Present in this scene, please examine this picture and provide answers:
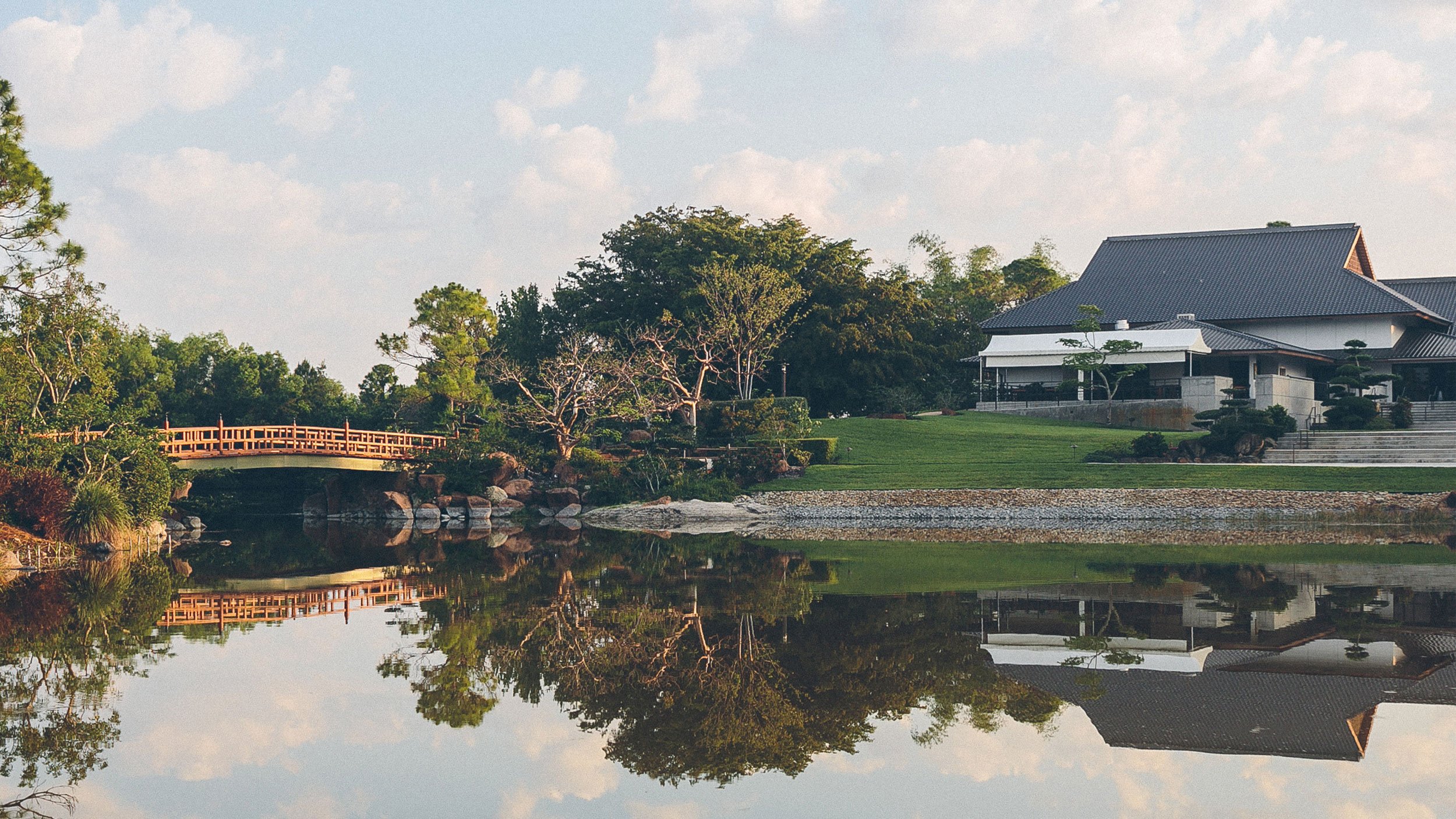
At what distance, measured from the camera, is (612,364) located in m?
38.1

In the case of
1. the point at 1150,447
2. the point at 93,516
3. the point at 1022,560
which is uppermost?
the point at 1150,447

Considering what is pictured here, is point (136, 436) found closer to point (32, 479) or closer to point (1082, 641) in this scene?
point (32, 479)

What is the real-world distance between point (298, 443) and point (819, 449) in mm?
13745

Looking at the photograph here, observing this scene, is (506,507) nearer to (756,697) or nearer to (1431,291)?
(756,697)

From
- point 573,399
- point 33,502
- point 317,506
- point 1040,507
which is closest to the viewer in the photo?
point 33,502

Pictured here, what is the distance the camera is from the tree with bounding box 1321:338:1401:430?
36.9 metres

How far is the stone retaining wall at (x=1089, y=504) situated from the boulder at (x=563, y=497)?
220 inches

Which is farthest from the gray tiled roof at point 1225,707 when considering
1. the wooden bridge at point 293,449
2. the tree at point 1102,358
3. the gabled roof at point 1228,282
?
the gabled roof at point 1228,282

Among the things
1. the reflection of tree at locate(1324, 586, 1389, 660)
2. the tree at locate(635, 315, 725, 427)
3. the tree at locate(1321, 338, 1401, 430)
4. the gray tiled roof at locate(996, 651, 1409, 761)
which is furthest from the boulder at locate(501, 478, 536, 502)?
the gray tiled roof at locate(996, 651, 1409, 761)

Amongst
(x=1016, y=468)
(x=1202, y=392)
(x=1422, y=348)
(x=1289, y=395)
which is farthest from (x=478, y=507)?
(x=1422, y=348)

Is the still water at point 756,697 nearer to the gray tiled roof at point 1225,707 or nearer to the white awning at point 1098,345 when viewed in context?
the gray tiled roof at point 1225,707

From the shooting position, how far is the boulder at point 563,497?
3447cm

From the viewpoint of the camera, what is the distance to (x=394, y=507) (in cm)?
3591

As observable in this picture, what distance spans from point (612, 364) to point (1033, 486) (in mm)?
13526
